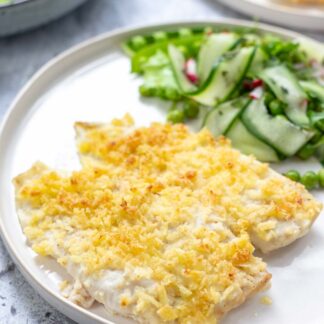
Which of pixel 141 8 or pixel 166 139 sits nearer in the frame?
pixel 166 139

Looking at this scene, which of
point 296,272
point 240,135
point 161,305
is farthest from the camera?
point 240,135

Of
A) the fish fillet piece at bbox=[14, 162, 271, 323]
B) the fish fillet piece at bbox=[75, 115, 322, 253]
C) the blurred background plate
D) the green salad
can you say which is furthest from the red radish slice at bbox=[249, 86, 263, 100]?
the blurred background plate

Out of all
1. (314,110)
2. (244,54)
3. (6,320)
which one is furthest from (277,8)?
(6,320)

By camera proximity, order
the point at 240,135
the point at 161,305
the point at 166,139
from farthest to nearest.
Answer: the point at 240,135
the point at 166,139
the point at 161,305

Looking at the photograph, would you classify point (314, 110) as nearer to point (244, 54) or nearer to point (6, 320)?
point (244, 54)

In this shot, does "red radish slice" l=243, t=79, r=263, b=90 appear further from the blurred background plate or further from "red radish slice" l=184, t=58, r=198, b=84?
the blurred background plate

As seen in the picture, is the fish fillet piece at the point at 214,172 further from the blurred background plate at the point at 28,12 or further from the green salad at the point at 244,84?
the blurred background plate at the point at 28,12

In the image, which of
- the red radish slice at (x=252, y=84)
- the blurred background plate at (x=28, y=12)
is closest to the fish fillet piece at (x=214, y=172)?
the red radish slice at (x=252, y=84)
